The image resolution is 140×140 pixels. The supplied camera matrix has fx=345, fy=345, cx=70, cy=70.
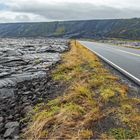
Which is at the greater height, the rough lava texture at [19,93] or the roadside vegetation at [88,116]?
the roadside vegetation at [88,116]

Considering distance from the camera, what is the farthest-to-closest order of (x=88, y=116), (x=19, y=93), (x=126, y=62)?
1. (x=126, y=62)
2. (x=19, y=93)
3. (x=88, y=116)

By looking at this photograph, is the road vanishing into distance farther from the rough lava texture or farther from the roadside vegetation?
the rough lava texture

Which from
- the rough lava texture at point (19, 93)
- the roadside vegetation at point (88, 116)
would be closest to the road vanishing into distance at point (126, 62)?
the roadside vegetation at point (88, 116)

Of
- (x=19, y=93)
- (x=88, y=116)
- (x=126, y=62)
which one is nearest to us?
(x=88, y=116)

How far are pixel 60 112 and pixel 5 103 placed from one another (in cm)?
299

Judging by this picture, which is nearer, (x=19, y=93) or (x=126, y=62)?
(x=19, y=93)

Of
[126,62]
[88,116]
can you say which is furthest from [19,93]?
[126,62]

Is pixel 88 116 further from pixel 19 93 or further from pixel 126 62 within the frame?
pixel 126 62

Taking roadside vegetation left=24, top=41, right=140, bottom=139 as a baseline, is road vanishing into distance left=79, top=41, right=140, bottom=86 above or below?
below

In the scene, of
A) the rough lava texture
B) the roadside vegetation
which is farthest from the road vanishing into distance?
the rough lava texture

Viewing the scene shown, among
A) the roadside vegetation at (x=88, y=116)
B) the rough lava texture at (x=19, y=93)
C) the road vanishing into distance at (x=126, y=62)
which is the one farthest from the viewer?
the road vanishing into distance at (x=126, y=62)

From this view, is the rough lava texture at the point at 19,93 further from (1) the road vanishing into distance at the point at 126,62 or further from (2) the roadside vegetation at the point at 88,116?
(1) the road vanishing into distance at the point at 126,62

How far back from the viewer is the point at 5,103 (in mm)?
10664

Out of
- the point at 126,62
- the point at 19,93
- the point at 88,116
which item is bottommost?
the point at 126,62
